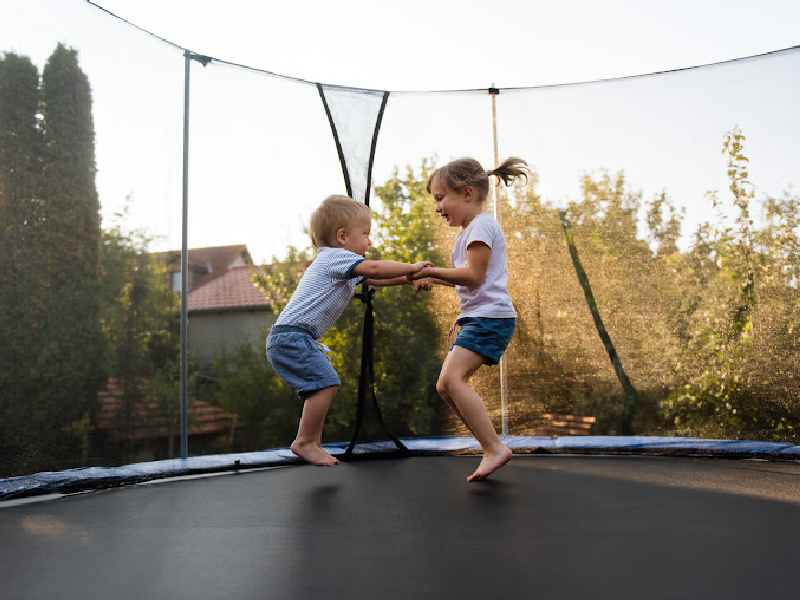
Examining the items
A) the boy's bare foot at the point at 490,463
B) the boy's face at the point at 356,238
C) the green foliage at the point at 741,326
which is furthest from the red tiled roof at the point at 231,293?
the green foliage at the point at 741,326

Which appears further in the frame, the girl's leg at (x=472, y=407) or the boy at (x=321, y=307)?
the boy at (x=321, y=307)

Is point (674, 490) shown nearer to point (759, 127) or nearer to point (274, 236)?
point (759, 127)

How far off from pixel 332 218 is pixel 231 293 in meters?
0.52

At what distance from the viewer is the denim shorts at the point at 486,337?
189 centimetres

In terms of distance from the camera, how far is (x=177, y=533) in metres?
1.16

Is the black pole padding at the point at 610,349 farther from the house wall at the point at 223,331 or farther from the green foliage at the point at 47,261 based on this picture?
the green foliage at the point at 47,261

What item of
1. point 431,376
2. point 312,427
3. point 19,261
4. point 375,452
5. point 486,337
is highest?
point 19,261

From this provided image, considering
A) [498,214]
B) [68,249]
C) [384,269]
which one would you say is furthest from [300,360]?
[498,214]

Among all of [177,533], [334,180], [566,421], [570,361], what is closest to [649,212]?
[570,361]

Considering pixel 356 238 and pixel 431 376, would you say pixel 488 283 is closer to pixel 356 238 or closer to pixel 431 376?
pixel 356 238

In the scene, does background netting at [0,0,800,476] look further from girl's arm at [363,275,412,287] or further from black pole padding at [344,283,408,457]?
girl's arm at [363,275,412,287]

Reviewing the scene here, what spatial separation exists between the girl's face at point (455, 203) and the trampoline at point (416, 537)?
0.77 meters

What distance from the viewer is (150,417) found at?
6.79ft

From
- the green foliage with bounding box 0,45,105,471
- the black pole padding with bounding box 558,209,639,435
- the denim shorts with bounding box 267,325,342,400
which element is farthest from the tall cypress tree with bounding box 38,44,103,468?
the black pole padding with bounding box 558,209,639,435
